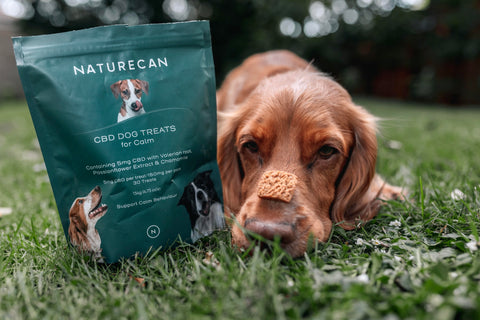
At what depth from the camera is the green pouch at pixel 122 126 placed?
67.8 inches

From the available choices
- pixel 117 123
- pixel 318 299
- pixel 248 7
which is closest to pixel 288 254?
pixel 318 299

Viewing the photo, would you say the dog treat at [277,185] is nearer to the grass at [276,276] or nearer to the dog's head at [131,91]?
the grass at [276,276]

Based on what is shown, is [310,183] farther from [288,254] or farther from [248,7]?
[248,7]

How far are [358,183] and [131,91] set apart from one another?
1549 millimetres

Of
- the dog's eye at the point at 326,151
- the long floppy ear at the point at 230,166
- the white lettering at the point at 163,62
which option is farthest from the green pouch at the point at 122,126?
the dog's eye at the point at 326,151

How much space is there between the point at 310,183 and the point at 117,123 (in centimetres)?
115

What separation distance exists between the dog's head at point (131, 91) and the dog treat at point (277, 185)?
30.7 inches

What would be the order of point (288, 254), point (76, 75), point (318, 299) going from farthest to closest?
point (76, 75)
point (288, 254)
point (318, 299)

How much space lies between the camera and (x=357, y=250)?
5.88 feet

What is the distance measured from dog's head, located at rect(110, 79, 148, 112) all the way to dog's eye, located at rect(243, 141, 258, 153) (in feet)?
2.55

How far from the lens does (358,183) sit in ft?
7.75

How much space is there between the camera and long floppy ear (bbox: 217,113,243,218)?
2.66 meters

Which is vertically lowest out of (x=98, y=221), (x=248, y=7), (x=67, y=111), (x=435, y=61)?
(x=435, y=61)

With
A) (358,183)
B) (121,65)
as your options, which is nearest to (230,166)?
(358,183)
